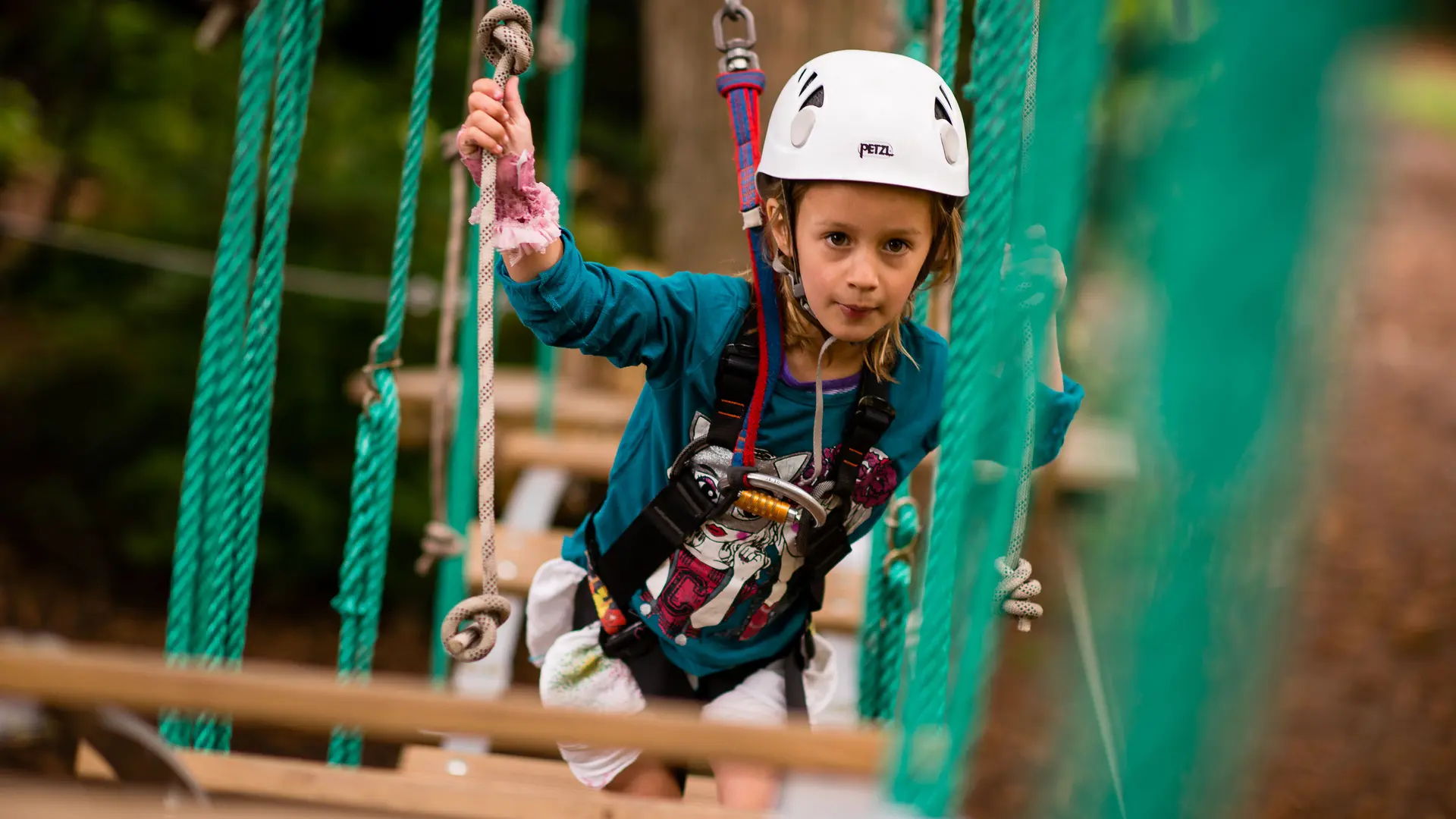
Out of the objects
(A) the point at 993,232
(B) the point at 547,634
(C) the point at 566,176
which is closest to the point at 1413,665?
(C) the point at 566,176

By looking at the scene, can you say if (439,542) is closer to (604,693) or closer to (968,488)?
(604,693)

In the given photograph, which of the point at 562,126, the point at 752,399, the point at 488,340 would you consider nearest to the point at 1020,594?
the point at 752,399

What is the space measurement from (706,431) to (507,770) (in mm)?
791

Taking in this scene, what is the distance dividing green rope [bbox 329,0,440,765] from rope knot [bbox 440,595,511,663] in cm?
42

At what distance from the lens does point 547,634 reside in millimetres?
1934

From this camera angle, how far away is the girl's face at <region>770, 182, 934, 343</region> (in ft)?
4.83

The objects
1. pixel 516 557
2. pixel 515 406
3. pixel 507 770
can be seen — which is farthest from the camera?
pixel 515 406

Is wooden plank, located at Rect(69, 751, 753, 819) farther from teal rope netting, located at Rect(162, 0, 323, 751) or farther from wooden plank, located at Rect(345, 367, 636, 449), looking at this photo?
wooden plank, located at Rect(345, 367, 636, 449)

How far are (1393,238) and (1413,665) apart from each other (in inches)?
322

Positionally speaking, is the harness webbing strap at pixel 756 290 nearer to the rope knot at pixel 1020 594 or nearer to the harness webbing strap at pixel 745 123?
the harness webbing strap at pixel 745 123

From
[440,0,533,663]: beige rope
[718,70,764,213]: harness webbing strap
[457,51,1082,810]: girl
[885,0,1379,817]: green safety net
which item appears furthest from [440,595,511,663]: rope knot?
[885,0,1379,817]: green safety net

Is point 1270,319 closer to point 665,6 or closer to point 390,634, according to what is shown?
point 665,6

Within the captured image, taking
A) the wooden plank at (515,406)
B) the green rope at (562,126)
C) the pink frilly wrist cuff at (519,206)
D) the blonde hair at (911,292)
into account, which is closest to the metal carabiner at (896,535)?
the blonde hair at (911,292)

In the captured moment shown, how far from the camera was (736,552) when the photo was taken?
5.52 feet
